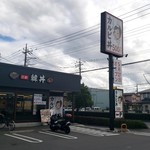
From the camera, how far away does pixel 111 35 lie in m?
21.0

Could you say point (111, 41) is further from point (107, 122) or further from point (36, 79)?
point (107, 122)

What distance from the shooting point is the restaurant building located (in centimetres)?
1983

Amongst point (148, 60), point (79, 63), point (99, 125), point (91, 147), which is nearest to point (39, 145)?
point (91, 147)

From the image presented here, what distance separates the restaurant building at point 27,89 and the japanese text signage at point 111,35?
5.16m

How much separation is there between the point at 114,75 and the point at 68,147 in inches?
393

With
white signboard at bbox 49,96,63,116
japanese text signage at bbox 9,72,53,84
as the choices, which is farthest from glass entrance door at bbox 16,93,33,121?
white signboard at bbox 49,96,63,116

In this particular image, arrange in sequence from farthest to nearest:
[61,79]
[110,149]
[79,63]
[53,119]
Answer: [79,63] < [61,79] < [53,119] < [110,149]

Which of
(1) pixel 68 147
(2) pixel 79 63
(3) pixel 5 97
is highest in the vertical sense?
(2) pixel 79 63

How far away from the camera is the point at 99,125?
24.5 m

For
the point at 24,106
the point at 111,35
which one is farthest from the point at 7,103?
the point at 111,35

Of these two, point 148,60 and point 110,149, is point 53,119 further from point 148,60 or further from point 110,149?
point 148,60

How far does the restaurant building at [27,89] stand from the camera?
19828 millimetres

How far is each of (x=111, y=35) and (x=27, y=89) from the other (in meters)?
7.83

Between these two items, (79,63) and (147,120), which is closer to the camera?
(147,120)
